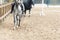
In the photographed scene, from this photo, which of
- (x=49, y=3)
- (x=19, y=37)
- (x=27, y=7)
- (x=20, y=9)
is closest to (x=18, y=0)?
(x=20, y=9)

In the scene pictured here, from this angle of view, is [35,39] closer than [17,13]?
Yes

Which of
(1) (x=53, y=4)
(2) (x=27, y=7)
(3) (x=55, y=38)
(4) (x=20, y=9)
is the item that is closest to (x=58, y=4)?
(1) (x=53, y=4)

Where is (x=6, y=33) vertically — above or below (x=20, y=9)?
below

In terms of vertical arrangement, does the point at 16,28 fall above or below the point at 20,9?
below

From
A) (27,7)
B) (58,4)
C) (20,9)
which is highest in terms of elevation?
(20,9)

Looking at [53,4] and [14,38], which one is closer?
[14,38]

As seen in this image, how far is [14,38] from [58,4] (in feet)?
87.0

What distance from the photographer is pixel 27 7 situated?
18.4 m

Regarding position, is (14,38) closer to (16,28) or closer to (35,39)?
(35,39)

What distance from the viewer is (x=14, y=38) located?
364 inches

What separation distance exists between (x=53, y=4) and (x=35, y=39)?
86.6 feet

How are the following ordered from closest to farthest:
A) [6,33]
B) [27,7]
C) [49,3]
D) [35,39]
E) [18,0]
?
[35,39]
[6,33]
[18,0]
[27,7]
[49,3]

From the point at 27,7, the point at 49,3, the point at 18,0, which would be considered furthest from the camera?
the point at 49,3

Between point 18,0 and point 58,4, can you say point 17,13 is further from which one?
point 58,4
